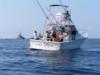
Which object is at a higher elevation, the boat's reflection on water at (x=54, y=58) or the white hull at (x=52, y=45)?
the white hull at (x=52, y=45)

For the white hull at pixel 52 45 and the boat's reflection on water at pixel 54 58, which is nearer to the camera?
the boat's reflection on water at pixel 54 58

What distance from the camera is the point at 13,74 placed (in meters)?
31.6

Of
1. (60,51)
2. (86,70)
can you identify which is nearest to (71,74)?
(86,70)

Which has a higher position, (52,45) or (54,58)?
(52,45)

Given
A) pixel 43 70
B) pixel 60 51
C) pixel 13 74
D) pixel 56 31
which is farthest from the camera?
pixel 56 31

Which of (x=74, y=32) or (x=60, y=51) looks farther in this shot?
(x=74, y=32)

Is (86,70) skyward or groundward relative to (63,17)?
groundward

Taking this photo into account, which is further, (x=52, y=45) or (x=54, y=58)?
(x=52, y=45)

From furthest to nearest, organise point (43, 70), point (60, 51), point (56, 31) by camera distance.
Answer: point (56, 31)
point (60, 51)
point (43, 70)

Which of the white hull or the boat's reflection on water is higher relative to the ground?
the white hull

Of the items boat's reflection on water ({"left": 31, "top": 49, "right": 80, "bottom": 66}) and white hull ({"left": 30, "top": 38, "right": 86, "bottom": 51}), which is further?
white hull ({"left": 30, "top": 38, "right": 86, "bottom": 51})

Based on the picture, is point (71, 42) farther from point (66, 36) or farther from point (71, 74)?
point (71, 74)

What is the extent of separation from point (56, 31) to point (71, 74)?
110ft

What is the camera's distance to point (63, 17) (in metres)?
66.4
